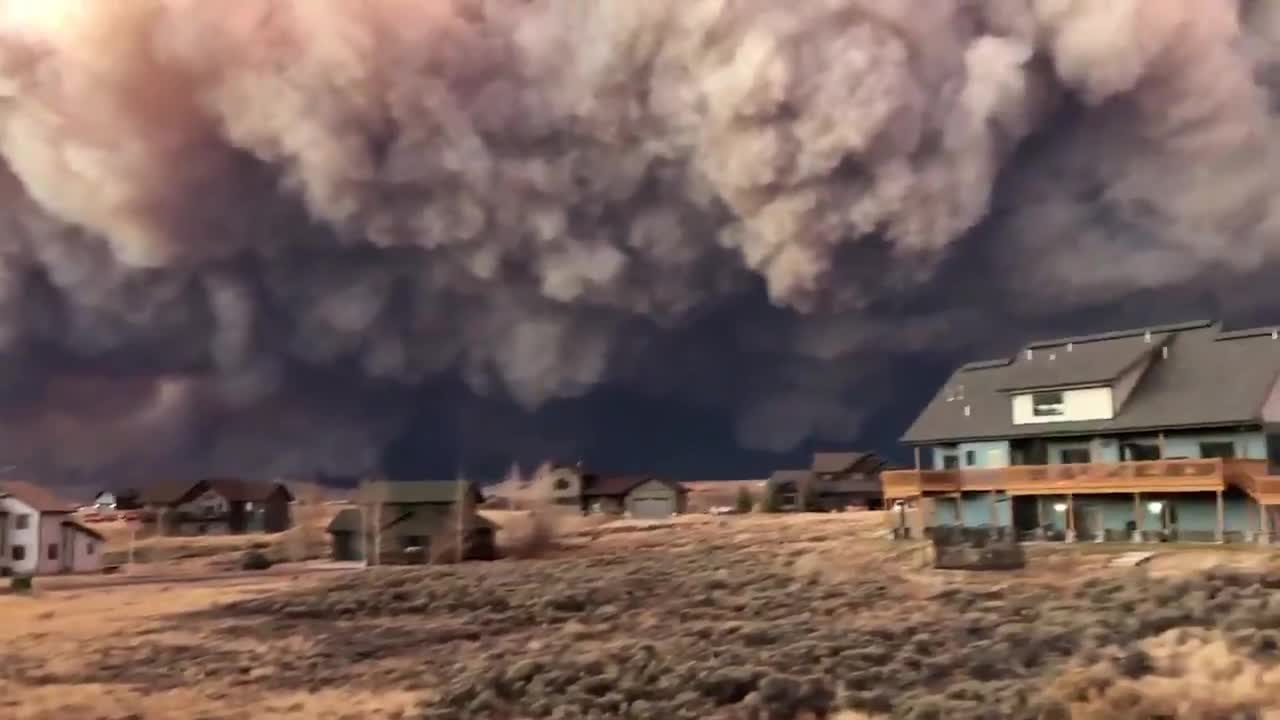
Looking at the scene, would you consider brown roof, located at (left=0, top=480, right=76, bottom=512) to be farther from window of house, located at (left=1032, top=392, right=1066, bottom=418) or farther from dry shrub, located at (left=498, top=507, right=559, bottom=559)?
window of house, located at (left=1032, top=392, right=1066, bottom=418)

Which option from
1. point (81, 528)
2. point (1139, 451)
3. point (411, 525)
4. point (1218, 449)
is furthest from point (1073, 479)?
point (81, 528)

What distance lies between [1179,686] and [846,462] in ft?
221

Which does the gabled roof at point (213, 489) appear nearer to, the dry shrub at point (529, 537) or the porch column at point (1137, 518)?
the dry shrub at point (529, 537)

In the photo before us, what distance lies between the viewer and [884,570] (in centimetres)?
3366

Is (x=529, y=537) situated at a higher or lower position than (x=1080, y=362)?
lower

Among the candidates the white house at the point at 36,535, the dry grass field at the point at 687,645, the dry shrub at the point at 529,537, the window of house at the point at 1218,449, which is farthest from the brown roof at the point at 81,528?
the window of house at the point at 1218,449

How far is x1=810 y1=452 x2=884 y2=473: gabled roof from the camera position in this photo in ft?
276

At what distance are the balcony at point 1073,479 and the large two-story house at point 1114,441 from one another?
0.14ft

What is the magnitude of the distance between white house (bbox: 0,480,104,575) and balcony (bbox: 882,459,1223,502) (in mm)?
35121

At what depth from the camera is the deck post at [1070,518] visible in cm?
3770

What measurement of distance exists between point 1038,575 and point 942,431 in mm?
14353

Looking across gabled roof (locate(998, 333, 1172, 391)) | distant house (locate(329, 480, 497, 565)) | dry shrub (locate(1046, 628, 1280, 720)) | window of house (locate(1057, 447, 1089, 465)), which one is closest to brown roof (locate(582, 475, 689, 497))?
distant house (locate(329, 480, 497, 565))

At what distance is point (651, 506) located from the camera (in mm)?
89188

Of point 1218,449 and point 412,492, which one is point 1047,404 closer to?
point 1218,449
